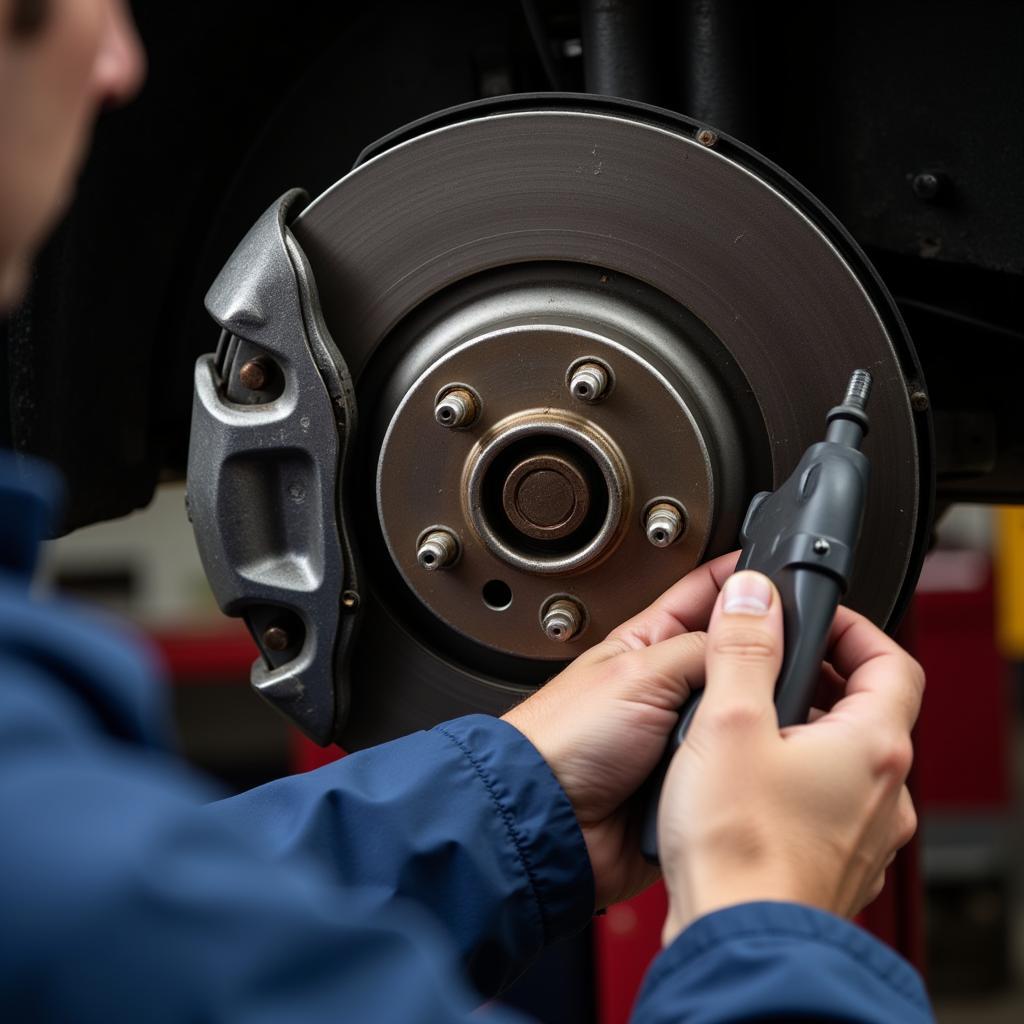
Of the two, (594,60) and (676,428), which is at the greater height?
(594,60)

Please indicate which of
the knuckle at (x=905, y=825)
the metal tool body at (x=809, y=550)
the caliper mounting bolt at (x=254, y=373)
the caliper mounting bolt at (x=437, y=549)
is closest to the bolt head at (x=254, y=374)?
the caliper mounting bolt at (x=254, y=373)

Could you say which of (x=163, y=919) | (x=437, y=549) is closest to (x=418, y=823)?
(x=437, y=549)

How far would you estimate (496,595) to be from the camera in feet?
2.51

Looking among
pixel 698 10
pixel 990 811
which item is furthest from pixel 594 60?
pixel 990 811

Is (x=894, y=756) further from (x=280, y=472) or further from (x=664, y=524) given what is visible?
(x=280, y=472)

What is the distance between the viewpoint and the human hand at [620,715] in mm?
679

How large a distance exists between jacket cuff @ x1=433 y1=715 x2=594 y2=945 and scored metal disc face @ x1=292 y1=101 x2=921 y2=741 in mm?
184

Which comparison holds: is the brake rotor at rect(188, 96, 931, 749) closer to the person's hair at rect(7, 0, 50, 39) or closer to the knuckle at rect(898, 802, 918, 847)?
the knuckle at rect(898, 802, 918, 847)

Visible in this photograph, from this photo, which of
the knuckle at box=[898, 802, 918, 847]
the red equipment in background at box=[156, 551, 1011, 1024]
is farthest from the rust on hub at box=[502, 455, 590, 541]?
the red equipment in background at box=[156, 551, 1011, 1024]

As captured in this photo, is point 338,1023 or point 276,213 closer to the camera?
point 338,1023

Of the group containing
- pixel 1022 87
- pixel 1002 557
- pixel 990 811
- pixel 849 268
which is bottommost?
pixel 990 811

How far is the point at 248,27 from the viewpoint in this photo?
3.06ft

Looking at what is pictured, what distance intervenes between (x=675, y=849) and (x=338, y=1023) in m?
0.23

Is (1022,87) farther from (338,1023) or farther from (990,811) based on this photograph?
(990,811)
